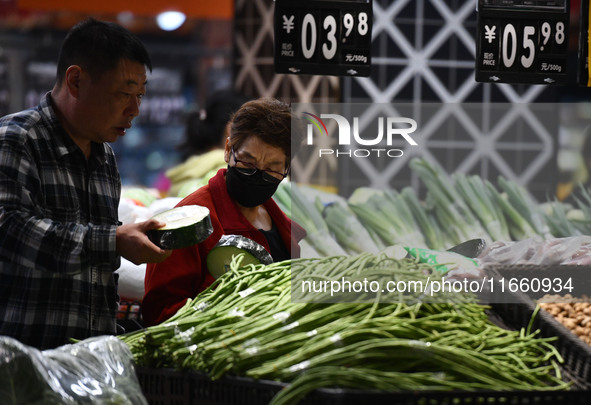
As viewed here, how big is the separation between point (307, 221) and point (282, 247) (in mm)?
627

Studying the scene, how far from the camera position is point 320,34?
346 cm

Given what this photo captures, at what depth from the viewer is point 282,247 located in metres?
3.10

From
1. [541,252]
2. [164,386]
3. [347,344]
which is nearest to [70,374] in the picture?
[164,386]

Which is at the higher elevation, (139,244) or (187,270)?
(139,244)

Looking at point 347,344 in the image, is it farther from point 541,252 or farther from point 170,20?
point 170,20

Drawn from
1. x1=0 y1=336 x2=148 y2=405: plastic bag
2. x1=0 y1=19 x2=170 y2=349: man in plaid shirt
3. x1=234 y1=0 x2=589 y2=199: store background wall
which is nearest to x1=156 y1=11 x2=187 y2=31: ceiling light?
x1=234 y1=0 x2=589 y2=199: store background wall

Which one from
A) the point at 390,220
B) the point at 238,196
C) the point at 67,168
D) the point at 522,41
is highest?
the point at 522,41

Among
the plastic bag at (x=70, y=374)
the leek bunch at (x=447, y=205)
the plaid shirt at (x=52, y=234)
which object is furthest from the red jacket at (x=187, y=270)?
the leek bunch at (x=447, y=205)

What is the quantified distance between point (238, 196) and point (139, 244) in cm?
92

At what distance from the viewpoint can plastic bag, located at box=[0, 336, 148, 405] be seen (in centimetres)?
161

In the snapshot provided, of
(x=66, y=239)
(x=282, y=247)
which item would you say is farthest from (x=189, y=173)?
(x=66, y=239)

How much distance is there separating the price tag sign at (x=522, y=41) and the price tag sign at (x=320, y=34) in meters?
0.54

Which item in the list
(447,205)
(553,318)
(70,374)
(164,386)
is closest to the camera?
(70,374)
